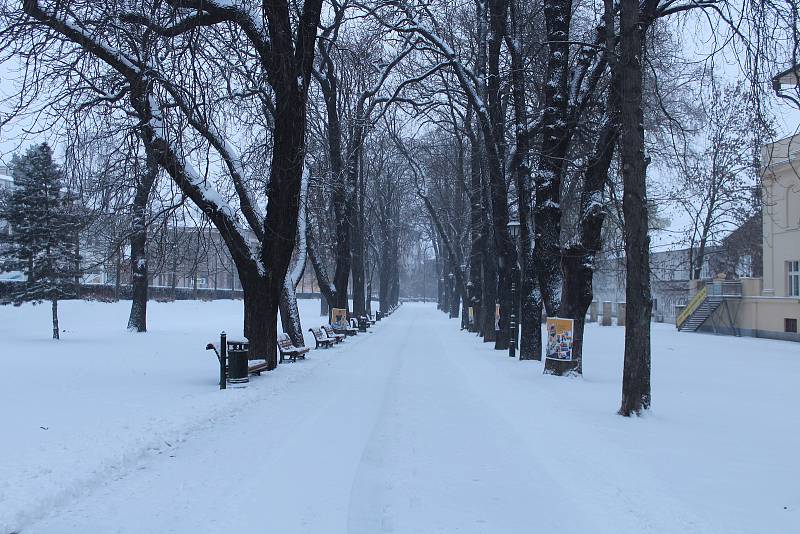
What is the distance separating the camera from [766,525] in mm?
5223

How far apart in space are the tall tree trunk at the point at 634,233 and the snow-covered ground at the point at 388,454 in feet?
1.85

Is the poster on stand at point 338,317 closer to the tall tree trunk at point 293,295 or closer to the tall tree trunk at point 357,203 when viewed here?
the tall tree trunk at point 357,203

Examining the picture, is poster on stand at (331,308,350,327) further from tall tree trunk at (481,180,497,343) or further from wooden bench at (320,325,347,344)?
tall tree trunk at (481,180,497,343)

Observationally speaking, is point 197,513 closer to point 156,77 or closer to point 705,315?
point 156,77

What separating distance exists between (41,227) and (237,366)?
1760 centimetres

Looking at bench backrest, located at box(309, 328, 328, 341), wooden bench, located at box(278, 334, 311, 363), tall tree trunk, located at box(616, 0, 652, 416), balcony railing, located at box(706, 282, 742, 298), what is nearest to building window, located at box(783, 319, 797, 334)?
balcony railing, located at box(706, 282, 742, 298)

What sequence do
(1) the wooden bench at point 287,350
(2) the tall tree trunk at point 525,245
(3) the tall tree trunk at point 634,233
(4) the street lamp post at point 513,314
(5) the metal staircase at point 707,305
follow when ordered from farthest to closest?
1. (5) the metal staircase at point 707,305
2. (4) the street lamp post at point 513,314
3. (1) the wooden bench at point 287,350
4. (2) the tall tree trunk at point 525,245
5. (3) the tall tree trunk at point 634,233

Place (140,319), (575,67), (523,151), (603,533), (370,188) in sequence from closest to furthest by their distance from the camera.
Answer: (603,533) → (575,67) → (523,151) → (140,319) → (370,188)

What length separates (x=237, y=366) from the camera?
1274 cm

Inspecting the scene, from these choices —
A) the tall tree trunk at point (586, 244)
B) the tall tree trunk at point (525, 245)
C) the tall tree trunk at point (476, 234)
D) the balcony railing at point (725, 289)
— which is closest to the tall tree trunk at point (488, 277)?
the tall tree trunk at point (476, 234)

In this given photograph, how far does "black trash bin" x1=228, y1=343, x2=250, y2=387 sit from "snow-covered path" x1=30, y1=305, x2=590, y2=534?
7.71 feet

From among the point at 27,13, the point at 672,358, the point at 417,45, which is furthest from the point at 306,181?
the point at 672,358

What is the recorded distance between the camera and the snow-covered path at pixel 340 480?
5.14m

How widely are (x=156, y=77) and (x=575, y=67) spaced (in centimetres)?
940
